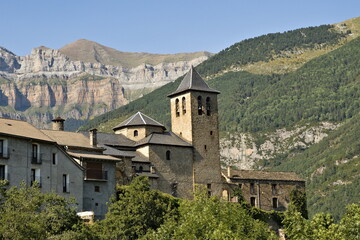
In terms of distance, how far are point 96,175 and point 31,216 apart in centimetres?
2148

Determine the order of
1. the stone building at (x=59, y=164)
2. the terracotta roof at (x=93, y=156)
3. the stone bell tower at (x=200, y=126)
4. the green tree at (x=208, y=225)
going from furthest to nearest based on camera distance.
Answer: the stone bell tower at (x=200, y=126), the terracotta roof at (x=93, y=156), the stone building at (x=59, y=164), the green tree at (x=208, y=225)

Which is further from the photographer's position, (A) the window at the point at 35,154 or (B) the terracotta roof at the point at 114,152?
(B) the terracotta roof at the point at 114,152

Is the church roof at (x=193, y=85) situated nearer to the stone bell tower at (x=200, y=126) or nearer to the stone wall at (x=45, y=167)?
the stone bell tower at (x=200, y=126)

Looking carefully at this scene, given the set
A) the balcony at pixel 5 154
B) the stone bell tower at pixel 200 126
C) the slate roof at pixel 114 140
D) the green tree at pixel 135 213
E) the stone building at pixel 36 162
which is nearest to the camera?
the balcony at pixel 5 154

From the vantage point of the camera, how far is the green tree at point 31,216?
4903cm

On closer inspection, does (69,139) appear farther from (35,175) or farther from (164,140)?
(164,140)

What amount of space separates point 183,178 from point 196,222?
94.4 ft

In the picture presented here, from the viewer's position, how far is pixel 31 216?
167 ft

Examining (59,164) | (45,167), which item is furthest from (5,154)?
(59,164)

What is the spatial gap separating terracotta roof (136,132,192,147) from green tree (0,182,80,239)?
88.0ft

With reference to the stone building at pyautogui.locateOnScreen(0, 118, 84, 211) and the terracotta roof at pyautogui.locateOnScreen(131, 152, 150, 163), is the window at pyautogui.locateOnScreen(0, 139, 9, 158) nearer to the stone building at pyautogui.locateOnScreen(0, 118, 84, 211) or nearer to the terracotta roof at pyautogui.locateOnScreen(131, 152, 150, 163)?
the stone building at pyautogui.locateOnScreen(0, 118, 84, 211)

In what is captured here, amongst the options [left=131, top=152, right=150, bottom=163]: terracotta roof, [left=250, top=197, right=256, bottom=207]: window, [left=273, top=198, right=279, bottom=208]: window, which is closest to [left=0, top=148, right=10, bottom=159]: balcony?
[left=131, top=152, right=150, bottom=163]: terracotta roof

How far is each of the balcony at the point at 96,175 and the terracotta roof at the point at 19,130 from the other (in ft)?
18.4

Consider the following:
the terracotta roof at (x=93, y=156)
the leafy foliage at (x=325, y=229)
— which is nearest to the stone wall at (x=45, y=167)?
the terracotta roof at (x=93, y=156)
